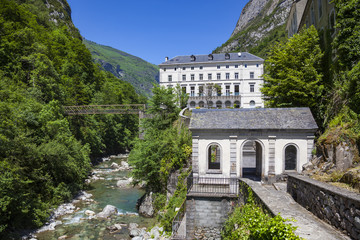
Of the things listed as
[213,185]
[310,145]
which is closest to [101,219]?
[213,185]

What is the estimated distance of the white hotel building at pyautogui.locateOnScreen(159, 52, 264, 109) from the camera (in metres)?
59.3

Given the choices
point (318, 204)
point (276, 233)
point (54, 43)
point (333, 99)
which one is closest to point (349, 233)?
point (318, 204)

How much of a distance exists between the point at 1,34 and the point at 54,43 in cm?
1393

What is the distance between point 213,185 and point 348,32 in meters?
12.4

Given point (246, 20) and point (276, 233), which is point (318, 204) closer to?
point (276, 233)

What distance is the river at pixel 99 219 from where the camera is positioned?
55.5 ft

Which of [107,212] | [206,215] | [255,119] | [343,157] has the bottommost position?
[107,212]

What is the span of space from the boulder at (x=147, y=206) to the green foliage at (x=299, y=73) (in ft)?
44.9

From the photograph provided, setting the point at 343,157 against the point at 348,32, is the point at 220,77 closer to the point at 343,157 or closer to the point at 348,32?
the point at 348,32

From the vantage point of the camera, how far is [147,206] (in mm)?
20469

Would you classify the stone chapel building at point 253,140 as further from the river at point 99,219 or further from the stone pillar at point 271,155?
the river at point 99,219

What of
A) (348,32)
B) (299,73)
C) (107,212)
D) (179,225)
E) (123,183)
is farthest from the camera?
(123,183)

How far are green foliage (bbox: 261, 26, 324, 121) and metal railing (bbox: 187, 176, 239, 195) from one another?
29.8ft

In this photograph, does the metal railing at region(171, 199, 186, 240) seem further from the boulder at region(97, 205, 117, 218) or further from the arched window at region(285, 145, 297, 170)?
the arched window at region(285, 145, 297, 170)
